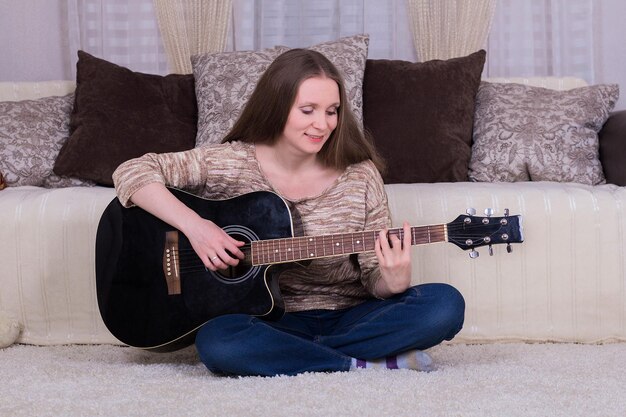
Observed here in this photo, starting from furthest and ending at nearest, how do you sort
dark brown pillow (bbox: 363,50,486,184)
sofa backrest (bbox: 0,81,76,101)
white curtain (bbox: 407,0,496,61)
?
white curtain (bbox: 407,0,496,61), sofa backrest (bbox: 0,81,76,101), dark brown pillow (bbox: 363,50,486,184)

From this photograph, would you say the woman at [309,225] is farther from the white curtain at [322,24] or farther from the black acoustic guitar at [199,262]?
the white curtain at [322,24]

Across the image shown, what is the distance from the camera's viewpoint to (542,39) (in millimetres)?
3992

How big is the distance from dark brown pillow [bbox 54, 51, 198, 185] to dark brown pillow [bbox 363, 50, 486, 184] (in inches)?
25.3

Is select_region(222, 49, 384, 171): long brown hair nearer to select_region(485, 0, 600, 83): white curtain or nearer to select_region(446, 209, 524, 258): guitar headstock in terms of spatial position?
select_region(446, 209, 524, 258): guitar headstock

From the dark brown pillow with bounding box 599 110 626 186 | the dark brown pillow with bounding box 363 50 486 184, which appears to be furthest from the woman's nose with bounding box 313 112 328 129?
the dark brown pillow with bounding box 599 110 626 186

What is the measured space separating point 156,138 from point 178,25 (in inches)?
37.5

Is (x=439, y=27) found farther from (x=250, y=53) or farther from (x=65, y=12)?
(x=65, y=12)

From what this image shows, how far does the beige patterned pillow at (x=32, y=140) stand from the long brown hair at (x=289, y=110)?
1.04m

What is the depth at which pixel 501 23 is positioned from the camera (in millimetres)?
3961

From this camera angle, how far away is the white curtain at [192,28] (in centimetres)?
382

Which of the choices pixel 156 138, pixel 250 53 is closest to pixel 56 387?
pixel 156 138

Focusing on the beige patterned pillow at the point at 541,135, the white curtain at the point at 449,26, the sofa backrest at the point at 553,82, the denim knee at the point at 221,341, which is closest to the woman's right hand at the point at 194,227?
the denim knee at the point at 221,341

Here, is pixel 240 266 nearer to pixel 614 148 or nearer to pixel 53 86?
pixel 614 148

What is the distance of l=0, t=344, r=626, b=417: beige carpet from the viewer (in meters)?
1.72
